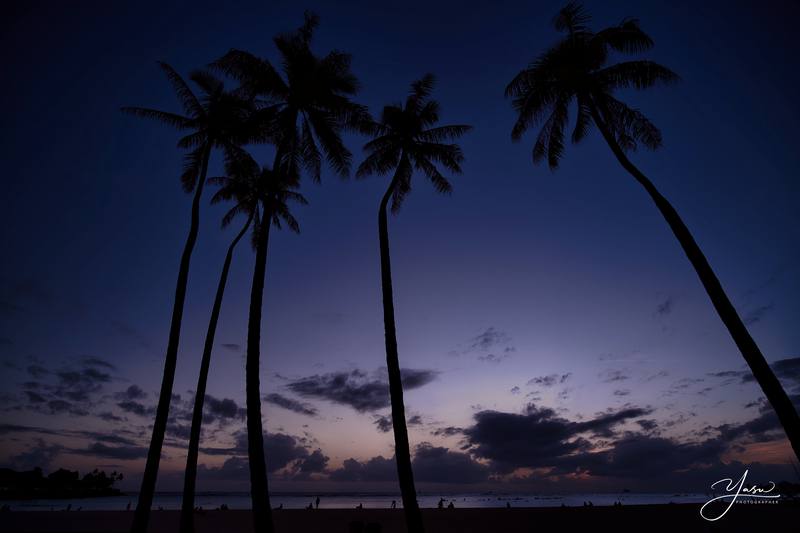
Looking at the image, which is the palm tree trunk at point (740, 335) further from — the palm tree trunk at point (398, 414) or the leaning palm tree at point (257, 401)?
the leaning palm tree at point (257, 401)

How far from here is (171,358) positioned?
13.0 metres

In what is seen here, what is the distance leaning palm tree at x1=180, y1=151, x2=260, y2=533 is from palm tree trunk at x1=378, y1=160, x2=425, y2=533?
9002 mm

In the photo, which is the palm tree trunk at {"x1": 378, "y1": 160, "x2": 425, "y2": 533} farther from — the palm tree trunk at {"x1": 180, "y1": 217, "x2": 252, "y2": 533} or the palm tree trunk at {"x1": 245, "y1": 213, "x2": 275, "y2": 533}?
the palm tree trunk at {"x1": 180, "y1": 217, "x2": 252, "y2": 533}

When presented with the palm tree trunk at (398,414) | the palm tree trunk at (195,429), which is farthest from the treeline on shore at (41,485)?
the palm tree trunk at (398,414)

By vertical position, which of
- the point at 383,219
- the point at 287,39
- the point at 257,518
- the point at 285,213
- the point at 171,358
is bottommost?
the point at 257,518

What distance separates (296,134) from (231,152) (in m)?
4.23

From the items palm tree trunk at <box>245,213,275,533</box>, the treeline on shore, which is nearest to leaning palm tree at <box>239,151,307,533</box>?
palm tree trunk at <box>245,213,275,533</box>

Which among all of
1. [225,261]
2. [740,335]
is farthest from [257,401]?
[740,335]

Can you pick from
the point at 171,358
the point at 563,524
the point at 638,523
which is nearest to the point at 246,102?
the point at 171,358

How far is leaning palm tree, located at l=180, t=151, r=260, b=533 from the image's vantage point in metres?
15.0

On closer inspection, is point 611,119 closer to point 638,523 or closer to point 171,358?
point 171,358

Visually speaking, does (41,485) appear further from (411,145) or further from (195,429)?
(411,145)

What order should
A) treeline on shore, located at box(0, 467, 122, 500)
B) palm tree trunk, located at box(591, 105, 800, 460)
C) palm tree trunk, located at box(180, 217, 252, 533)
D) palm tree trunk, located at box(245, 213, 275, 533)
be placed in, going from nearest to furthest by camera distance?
palm tree trunk, located at box(591, 105, 800, 460)
palm tree trunk, located at box(245, 213, 275, 533)
palm tree trunk, located at box(180, 217, 252, 533)
treeline on shore, located at box(0, 467, 122, 500)

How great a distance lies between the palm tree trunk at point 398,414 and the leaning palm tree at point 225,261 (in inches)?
354
